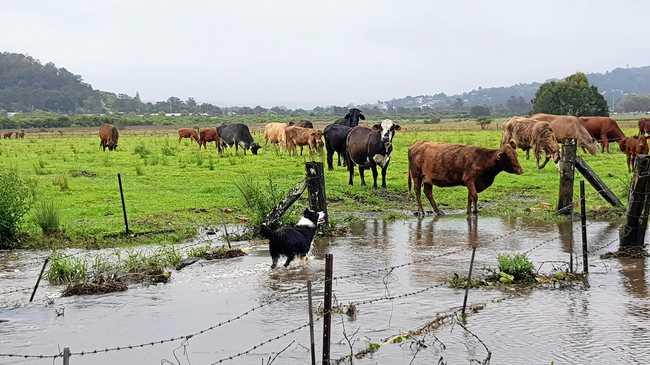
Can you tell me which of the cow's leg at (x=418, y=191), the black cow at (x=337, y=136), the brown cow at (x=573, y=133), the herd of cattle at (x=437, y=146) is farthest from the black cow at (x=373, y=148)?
the brown cow at (x=573, y=133)

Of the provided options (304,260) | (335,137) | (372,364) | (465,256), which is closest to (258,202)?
(304,260)

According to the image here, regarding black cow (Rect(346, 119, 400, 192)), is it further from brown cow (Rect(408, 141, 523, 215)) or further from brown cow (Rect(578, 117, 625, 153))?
brown cow (Rect(578, 117, 625, 153))

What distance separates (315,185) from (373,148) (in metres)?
6.33

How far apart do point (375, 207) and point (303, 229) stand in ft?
21.2

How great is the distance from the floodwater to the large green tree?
49260 mm

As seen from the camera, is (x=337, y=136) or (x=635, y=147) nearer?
(x=635, y=147)

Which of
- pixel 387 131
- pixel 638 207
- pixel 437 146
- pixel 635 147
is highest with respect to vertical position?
pixel 387 131

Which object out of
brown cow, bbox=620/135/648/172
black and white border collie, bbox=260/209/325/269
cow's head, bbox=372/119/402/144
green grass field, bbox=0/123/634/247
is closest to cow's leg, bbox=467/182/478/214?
green grass field, bbox=0/123/634/247

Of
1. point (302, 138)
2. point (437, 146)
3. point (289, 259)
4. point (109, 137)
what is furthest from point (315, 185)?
point (109, 137)

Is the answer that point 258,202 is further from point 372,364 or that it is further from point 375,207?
point 372,364

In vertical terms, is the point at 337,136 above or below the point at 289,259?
above

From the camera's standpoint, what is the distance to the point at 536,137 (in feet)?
84.9

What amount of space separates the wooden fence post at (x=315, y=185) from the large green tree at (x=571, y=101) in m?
48.6

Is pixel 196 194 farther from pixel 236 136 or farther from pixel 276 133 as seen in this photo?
pixel 276 133
